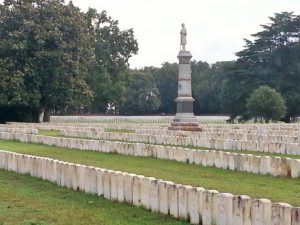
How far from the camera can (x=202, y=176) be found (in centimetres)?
1400

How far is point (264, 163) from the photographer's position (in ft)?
46.6

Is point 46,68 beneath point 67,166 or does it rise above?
above

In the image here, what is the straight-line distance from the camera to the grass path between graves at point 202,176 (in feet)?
37.6

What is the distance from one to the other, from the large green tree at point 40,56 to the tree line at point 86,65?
64mm

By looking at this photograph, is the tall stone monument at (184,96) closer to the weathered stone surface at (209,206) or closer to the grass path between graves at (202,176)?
the grass path between graves at (202,176)

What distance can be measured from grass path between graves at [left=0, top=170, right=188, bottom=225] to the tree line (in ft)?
106

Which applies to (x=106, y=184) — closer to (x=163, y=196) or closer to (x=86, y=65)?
(x=163, y=196)

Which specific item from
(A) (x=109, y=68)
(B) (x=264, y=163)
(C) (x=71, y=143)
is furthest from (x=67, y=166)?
(A) (x=109, y=68)

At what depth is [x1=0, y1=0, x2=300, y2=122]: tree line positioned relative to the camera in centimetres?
4556

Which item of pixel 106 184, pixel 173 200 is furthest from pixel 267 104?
pixel 173 200

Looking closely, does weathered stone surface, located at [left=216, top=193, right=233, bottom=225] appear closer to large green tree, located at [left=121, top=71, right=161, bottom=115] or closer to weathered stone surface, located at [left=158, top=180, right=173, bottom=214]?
weathered stone surface, located at [left=158, top=180, right=173, bottom=214]

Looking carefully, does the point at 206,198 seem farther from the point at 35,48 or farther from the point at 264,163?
the point at 35,48

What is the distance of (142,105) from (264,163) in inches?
3188

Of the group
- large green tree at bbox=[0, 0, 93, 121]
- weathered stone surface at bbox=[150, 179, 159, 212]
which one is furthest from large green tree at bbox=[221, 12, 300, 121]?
weathered stone surface at bbox=[150, 179, 159, 212]
